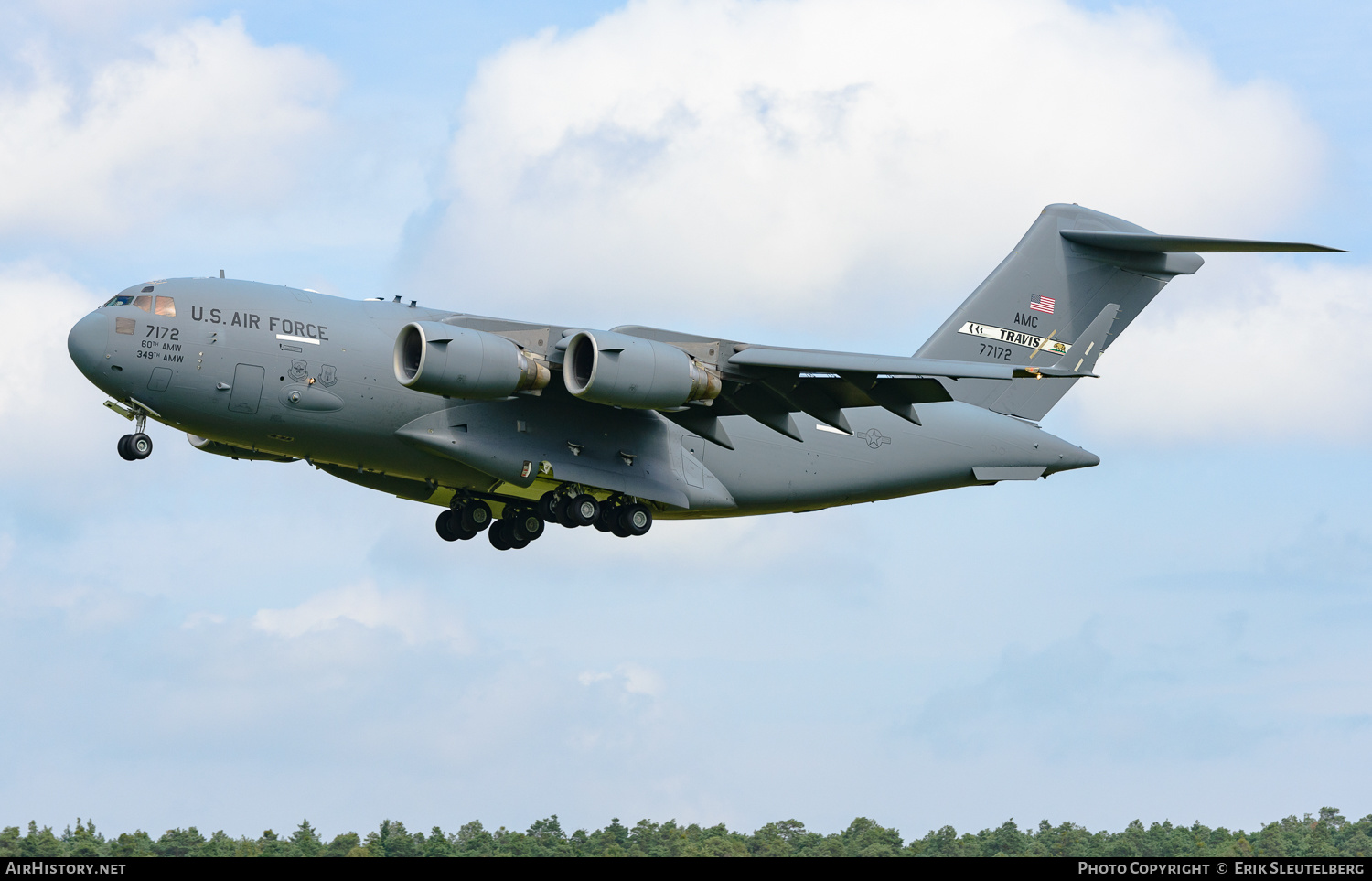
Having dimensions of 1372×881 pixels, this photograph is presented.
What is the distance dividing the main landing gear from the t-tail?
516 cm

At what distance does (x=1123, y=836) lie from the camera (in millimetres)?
38094

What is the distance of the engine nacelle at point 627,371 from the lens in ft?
53.5

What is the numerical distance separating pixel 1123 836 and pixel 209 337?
28440 millimetres

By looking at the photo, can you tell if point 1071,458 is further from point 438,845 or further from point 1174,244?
point 438,845

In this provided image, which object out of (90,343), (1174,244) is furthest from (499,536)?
(1174,244)

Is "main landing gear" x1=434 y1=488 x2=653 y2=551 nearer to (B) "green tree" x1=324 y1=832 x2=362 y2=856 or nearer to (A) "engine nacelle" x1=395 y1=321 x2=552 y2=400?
(A) "engine nacelle" x1=395 y1=321 x2=552 y2=400

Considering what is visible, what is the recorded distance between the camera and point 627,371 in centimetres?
1639

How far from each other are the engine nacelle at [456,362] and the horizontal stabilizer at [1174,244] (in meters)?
8.64

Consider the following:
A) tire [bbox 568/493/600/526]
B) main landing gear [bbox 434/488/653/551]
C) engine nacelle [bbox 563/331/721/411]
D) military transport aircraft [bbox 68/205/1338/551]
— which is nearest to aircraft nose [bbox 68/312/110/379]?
military transport aircraft [bbox 68/205/1338/551]

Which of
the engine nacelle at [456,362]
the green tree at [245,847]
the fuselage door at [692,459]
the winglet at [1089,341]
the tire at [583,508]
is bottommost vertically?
the green tree at [245,847]

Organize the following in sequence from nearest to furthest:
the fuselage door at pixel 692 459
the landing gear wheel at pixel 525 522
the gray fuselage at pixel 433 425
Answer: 1. the gray fuselage at pixel 433 425
2. the fuselage door at pixel 692 459
3. the landing gear wheel at pixel 525 522

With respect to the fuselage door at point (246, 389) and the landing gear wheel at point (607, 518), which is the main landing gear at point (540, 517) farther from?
the fuselage door at point (246, 389)

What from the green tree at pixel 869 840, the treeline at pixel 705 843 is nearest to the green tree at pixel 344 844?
the treeline at pixel 705 843
